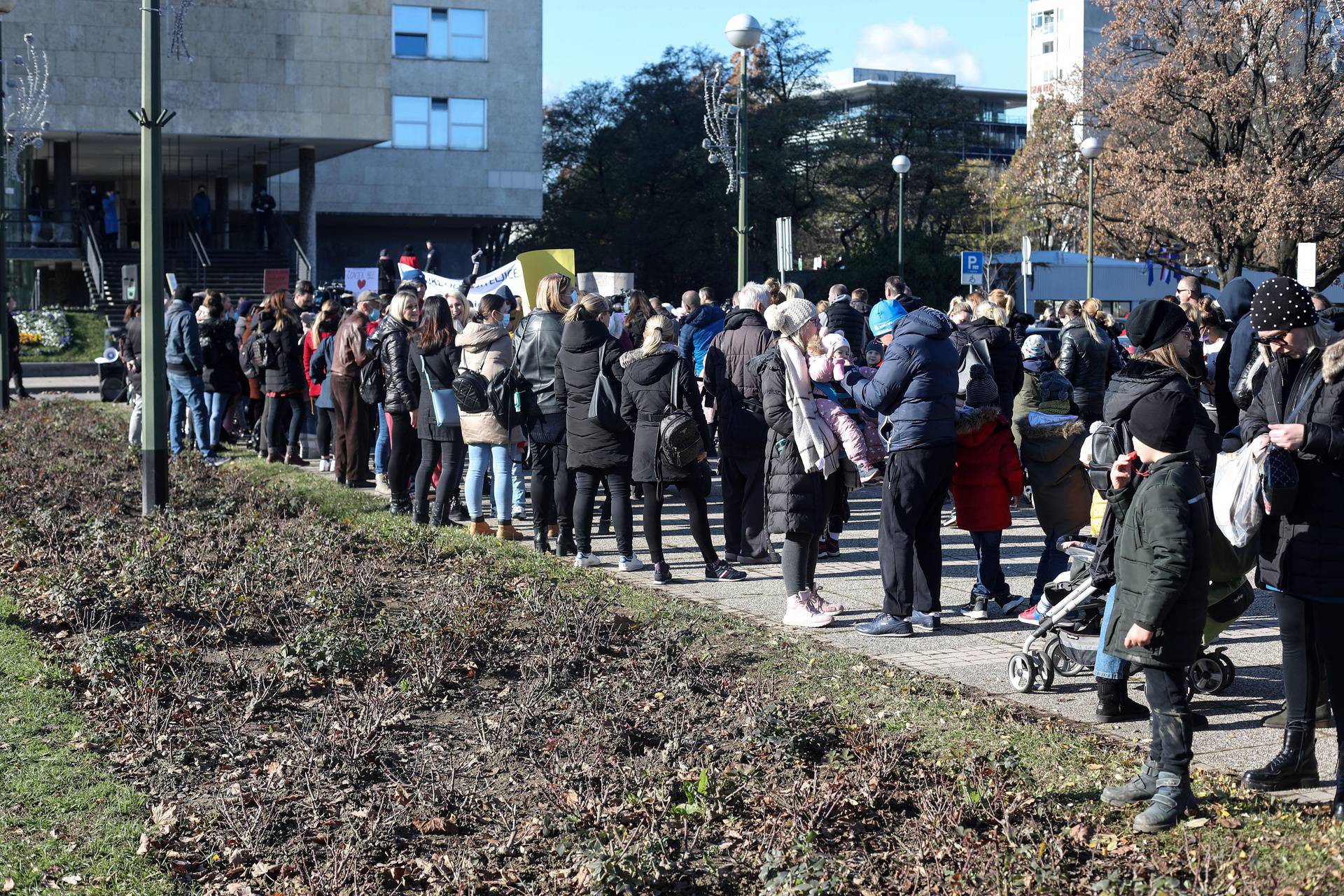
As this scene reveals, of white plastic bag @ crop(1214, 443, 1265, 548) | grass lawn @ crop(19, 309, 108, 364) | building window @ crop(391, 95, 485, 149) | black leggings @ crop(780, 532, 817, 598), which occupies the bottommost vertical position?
black leggings @ crop(780, 532, 817, 598)

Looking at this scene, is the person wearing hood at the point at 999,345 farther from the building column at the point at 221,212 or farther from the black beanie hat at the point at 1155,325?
the building column at the point at 221,212

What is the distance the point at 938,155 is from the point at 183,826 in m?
65.8

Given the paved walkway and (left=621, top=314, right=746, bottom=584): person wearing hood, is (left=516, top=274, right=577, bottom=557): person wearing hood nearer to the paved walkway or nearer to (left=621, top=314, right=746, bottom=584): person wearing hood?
the paved walkway

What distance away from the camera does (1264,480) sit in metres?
5.23

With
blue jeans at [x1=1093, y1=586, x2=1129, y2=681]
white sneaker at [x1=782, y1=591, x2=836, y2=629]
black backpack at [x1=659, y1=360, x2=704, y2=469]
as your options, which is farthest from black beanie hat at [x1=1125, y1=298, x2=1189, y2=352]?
black backpack at [x1=659, y1=360, x2=704, y2=469]

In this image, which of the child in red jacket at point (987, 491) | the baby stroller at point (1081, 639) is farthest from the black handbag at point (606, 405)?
the baby stroller at point (1081, 639)

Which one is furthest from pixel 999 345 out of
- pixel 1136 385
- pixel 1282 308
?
pixel 1282 308

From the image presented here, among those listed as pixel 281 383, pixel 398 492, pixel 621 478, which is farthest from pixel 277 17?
pixel 621 478

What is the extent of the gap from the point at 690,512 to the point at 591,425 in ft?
3.26

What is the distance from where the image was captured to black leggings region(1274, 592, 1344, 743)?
17.3 ft

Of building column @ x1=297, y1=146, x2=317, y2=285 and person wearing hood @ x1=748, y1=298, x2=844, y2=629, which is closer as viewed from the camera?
person wearing hood @ x1=748, y1=298, x2=844, y2=629

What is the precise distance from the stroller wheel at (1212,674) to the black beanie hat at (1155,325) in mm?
1661

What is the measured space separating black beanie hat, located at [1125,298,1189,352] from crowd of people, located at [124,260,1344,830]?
1cm

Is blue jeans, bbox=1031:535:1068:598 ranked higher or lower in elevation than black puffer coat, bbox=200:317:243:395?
lower
